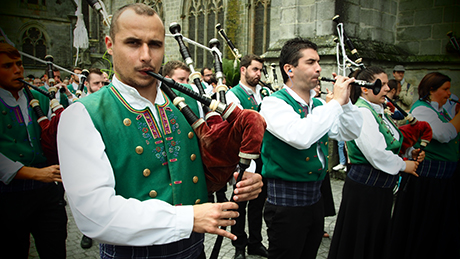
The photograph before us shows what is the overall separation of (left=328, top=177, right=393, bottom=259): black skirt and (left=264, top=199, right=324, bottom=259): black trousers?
527 millimetres

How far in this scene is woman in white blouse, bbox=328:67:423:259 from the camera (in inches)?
118

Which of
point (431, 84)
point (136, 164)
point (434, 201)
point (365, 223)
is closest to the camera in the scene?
point (136, 164)

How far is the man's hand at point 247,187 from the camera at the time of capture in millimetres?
1412

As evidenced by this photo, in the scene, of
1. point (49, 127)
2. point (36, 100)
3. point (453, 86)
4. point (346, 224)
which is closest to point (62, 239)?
point (49, 127)

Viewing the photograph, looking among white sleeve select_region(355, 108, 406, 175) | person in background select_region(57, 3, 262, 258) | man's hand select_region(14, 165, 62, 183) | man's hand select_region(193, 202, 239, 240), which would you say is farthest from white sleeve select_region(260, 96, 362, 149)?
man's hand select_region(14, 165, 62, 183)

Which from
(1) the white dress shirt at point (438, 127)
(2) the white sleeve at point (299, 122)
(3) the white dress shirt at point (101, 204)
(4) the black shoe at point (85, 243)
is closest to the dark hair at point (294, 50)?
(2) the white sleeve at point (299, 122)

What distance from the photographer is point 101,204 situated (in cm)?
123

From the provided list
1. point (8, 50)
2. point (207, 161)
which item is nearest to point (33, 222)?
point (8, 50)

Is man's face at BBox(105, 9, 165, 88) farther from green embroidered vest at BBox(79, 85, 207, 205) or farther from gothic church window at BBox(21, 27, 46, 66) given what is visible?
gothic church window at BBox(21, 27, 46, 66)

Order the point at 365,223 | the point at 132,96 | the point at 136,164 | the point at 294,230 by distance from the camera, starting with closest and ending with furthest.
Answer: the point at 136,164
the point at 132,96
the point at 294,230
the point at 365,223

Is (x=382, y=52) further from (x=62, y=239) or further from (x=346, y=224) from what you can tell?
(x=62, y=239)

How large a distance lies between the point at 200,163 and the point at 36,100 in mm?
1948

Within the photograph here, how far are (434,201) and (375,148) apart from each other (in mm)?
1298

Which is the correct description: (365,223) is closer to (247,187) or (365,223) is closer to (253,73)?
(247,187)
